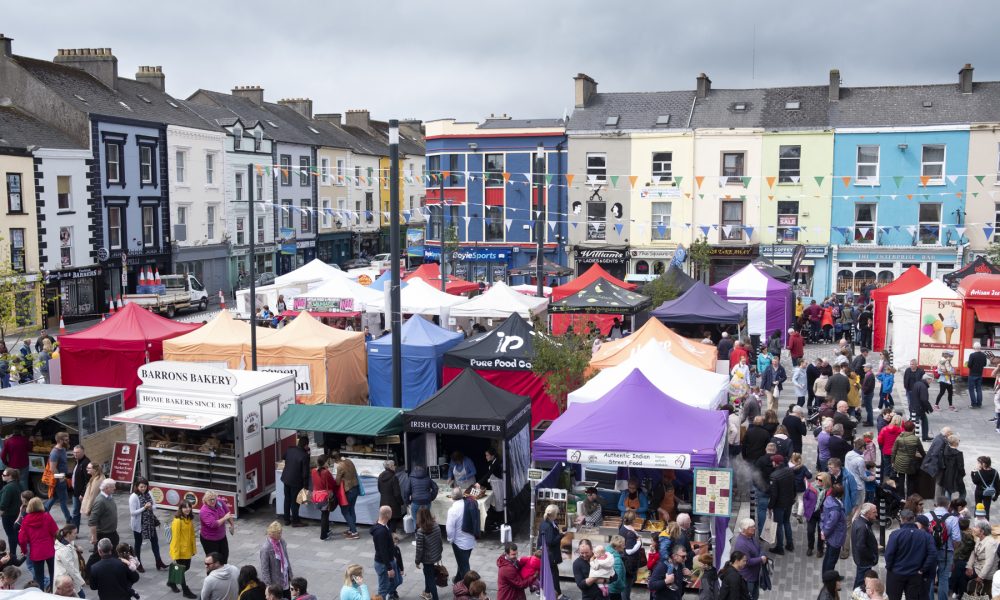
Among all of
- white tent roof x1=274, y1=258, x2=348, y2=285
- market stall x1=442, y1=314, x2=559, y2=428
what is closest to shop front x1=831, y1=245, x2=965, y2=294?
white tent roof x1=274, y1=258, x2=348, y2=285

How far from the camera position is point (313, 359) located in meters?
19.1

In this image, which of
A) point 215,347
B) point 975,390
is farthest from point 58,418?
point 975,390

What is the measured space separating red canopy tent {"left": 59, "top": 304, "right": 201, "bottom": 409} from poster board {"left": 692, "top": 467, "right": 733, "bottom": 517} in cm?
1342

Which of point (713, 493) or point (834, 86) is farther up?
point (834, 86)

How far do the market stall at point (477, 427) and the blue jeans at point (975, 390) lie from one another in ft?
38.9

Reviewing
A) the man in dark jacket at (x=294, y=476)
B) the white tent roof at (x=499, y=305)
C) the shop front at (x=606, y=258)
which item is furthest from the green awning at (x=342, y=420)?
the shop front at (x=606, y=258)

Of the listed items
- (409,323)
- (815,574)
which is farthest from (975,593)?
(409,323)

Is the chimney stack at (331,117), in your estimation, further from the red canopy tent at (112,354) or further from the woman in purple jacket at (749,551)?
the woman in purple jacket at (749,551)

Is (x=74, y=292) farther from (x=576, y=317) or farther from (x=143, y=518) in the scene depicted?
(x=143, y=518)

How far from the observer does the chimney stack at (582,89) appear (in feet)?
144

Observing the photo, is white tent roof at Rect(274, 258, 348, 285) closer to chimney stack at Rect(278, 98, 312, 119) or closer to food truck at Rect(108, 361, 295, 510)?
food truck at Rect(108, 361, 295, 510)

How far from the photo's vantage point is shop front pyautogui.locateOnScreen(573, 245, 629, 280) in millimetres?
42812

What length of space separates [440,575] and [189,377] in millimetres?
5547

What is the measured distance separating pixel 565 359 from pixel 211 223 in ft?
114
